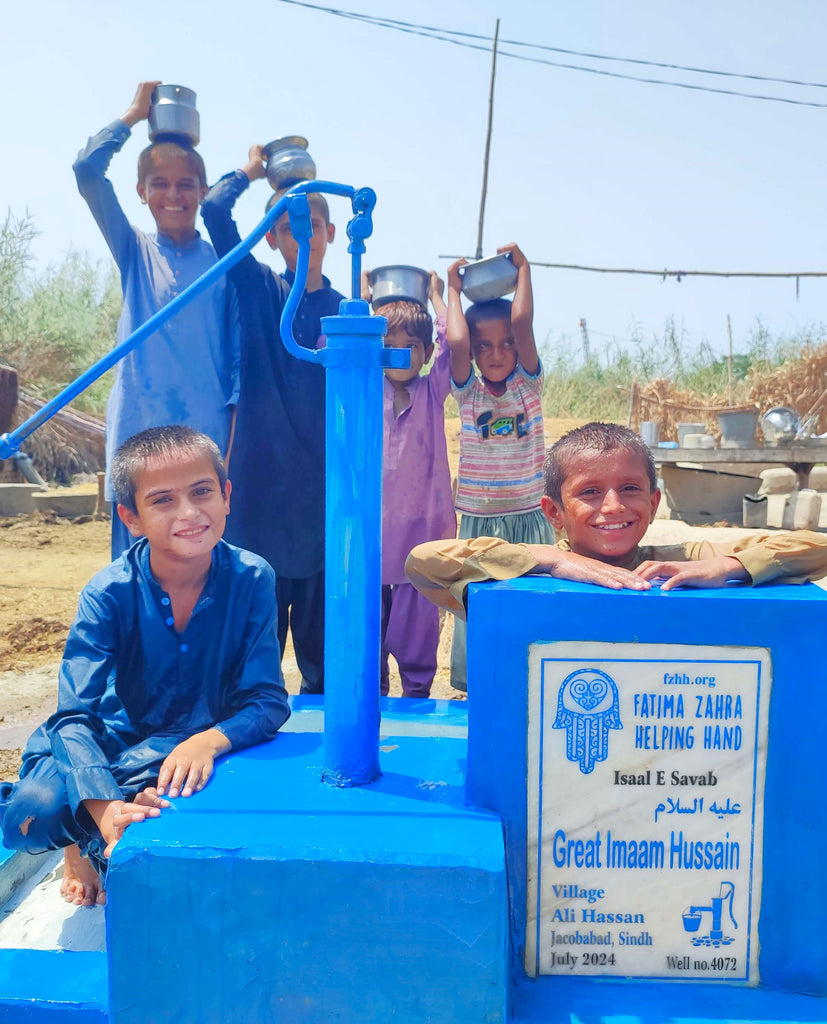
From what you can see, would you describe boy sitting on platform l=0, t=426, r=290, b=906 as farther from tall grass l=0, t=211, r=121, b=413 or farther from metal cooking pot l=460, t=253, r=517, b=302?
tall grass l=0, t=211, r=121, b=413

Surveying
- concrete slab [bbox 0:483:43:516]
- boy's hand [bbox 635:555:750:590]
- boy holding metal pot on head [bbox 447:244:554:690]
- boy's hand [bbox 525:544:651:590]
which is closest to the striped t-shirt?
boy holding metal pot on head [bbox 447:244:554:690]

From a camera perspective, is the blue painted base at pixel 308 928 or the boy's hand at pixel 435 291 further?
the boy's hand at pixel 435 291

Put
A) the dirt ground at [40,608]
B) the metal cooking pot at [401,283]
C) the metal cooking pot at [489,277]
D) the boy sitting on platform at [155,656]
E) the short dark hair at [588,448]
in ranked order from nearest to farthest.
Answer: the boy sitting on platform at [155,656], the short dark hair at [588,448], the metal cooking pot at [489,277], the metal cooking pot at [401,283], the dirt ground at [40,608]

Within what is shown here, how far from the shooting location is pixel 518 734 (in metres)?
1.54

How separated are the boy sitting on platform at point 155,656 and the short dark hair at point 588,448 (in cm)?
65

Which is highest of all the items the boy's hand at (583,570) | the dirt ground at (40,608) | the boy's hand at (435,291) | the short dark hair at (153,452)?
the boy's hand at (435,291)

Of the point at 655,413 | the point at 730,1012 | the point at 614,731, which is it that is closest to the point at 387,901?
the point at 614,731

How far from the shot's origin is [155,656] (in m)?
1.97

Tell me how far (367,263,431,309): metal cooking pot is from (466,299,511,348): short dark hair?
221 mm

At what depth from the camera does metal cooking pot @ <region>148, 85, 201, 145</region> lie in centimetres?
313

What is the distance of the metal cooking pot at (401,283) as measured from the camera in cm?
353

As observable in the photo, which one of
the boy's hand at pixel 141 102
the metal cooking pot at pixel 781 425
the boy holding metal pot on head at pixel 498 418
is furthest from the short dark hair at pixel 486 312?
the metal cooking pot at pixel 781 425

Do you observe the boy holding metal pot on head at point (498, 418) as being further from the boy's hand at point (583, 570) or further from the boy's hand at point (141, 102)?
the boy's hand at point (583, 570)

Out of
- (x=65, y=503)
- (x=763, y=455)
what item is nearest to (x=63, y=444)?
(x=65, y=503)
